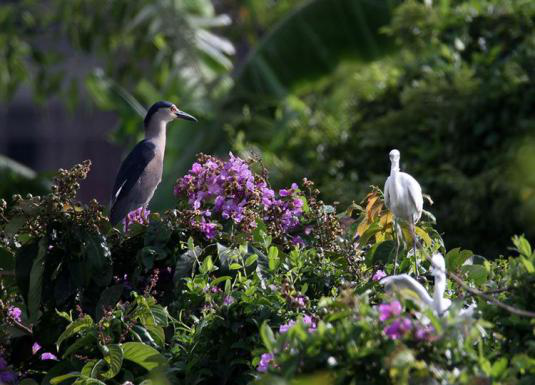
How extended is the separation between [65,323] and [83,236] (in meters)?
0.33

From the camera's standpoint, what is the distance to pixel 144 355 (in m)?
3.30

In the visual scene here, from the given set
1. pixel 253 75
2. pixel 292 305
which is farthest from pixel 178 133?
pixel 292 305

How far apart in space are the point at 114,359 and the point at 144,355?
0.30ft

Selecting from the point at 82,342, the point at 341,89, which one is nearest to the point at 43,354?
the point at 82,342

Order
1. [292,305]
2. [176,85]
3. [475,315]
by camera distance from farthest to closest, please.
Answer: [176,85]
[292,305]
[475,315]

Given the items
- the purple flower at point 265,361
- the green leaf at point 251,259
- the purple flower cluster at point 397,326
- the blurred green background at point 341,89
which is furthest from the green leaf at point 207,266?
the blurred green background at point 341,89

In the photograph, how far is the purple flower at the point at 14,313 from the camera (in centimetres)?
369

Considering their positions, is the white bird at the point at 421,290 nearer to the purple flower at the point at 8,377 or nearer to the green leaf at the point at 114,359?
the green leaf at the point at 114,359

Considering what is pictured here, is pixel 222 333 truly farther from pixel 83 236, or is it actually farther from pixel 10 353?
pixel 10 353

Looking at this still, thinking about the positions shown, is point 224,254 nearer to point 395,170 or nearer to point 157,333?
point 157,333

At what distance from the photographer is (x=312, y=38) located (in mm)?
9867

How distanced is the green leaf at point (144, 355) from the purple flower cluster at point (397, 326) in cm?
93

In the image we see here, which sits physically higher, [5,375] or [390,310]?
[390,310]

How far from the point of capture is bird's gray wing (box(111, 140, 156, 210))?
5342 mm
